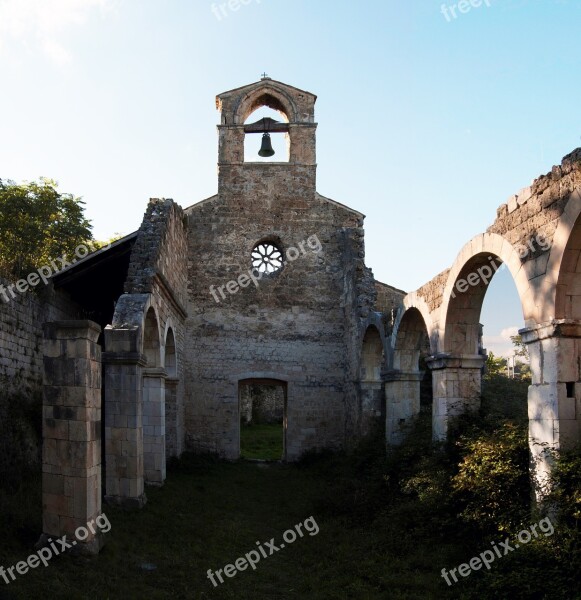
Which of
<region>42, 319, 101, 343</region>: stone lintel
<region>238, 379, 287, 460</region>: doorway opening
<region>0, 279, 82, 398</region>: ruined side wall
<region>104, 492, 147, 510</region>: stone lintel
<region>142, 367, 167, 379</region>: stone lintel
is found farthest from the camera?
<region>238, 379, 287, 460</region>: doorway opening

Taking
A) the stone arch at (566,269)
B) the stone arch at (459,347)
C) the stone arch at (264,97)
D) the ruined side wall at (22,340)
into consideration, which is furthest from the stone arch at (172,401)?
the stone arch at (566,269)

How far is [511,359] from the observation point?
3862cm

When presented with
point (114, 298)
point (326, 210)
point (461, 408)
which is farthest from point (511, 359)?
point (461, 408)

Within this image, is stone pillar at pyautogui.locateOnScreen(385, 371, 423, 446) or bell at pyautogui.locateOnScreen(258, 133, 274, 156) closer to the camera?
stone pillar at pyautogui.locateOnScreen(385, 371, 423, 446)

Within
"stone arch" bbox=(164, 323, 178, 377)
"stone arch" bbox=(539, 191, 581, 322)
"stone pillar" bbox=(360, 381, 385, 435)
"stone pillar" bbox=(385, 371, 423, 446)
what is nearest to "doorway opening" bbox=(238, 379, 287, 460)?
"stone pillar" bbox=(360, 381, 385, 435)

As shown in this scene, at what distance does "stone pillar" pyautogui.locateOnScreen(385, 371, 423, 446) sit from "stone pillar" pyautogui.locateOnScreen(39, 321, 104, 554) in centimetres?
644

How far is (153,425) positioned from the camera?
449 inches

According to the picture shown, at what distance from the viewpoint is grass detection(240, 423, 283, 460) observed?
758 inches

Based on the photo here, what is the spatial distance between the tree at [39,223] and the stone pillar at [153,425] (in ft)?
28.5

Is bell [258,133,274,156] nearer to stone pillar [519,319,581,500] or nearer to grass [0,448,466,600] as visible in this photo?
grass [0,448,466,600]

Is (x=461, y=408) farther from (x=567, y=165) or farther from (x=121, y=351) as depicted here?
(x=121, y=351)

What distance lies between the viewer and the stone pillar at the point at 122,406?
9445 mm

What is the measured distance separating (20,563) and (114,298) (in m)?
11.5

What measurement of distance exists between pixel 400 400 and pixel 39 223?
13612mm
